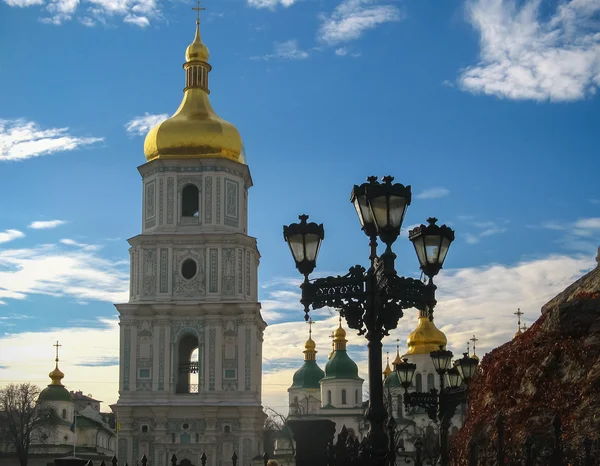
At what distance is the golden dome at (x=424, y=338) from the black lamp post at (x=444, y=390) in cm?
4931

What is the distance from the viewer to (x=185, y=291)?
49.5m

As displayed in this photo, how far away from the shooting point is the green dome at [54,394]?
80375 millimetres

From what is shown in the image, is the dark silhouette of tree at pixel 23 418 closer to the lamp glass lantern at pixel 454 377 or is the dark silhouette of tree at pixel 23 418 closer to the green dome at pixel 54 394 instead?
the green dome at pixel 54 394

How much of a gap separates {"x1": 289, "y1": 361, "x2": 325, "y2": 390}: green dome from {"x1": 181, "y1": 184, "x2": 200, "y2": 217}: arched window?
117 feet

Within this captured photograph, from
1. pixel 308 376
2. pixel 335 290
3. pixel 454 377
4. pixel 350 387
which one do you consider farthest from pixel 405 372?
pixel 308 376

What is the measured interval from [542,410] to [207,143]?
3663 centimetres

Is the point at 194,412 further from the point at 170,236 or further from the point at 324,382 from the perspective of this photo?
the point at 324,382

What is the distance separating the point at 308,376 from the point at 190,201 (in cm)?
3626

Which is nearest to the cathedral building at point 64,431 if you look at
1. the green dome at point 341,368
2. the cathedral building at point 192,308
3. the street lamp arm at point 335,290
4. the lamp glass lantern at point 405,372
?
the green dome at point 341,368

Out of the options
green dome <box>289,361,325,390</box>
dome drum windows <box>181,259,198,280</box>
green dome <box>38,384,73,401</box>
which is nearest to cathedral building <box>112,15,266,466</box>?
dome drum windows <box>181,259,198,280</box>

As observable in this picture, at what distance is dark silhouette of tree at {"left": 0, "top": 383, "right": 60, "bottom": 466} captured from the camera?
6925cm

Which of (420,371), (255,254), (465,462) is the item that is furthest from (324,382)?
(465,462)

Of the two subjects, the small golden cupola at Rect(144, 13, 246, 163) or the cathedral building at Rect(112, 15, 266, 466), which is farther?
the small golden cupola at Rect(144, 13, 246, 163)

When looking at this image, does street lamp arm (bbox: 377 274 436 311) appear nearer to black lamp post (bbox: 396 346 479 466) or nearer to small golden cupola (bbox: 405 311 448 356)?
black lamp post (bbox: 396 346 479 466)
